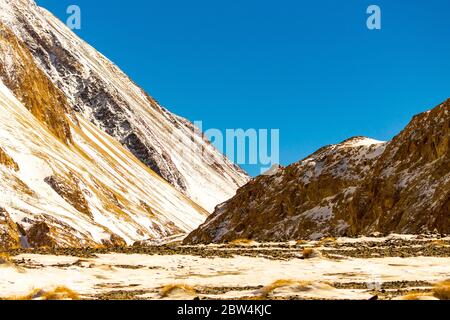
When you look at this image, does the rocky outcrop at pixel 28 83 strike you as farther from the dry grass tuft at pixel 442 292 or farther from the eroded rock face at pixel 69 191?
the dry grass tuft at pixel 442 292

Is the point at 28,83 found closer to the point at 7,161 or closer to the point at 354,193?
the point at 7,161

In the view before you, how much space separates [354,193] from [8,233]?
159 feet

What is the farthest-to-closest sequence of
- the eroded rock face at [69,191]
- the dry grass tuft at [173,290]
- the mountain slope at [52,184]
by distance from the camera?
the eroded rock face at [69,191] < the mountain slope at [52,184] < the dry grass tuft at [173,290]

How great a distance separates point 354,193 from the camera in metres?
77.8

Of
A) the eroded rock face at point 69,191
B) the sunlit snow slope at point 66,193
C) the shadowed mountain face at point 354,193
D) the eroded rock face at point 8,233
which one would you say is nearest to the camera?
the shadowed mountain face at point 354,193

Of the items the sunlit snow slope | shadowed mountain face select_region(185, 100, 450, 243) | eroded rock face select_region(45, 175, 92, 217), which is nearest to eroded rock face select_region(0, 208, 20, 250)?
the sunlit snow slope

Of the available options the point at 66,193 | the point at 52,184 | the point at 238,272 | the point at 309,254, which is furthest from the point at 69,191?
the point at 238,272

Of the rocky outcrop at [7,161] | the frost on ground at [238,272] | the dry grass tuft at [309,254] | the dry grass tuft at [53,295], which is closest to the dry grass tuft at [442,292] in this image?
the frost on ground at [238,272]

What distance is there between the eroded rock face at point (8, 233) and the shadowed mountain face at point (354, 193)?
87.5 feet

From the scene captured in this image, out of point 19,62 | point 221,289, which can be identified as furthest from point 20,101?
point 221,289

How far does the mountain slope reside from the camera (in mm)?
97875

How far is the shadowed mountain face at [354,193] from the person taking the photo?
62828 mm

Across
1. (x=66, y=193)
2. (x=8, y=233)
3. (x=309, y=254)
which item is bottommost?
(x=309, y=254)
